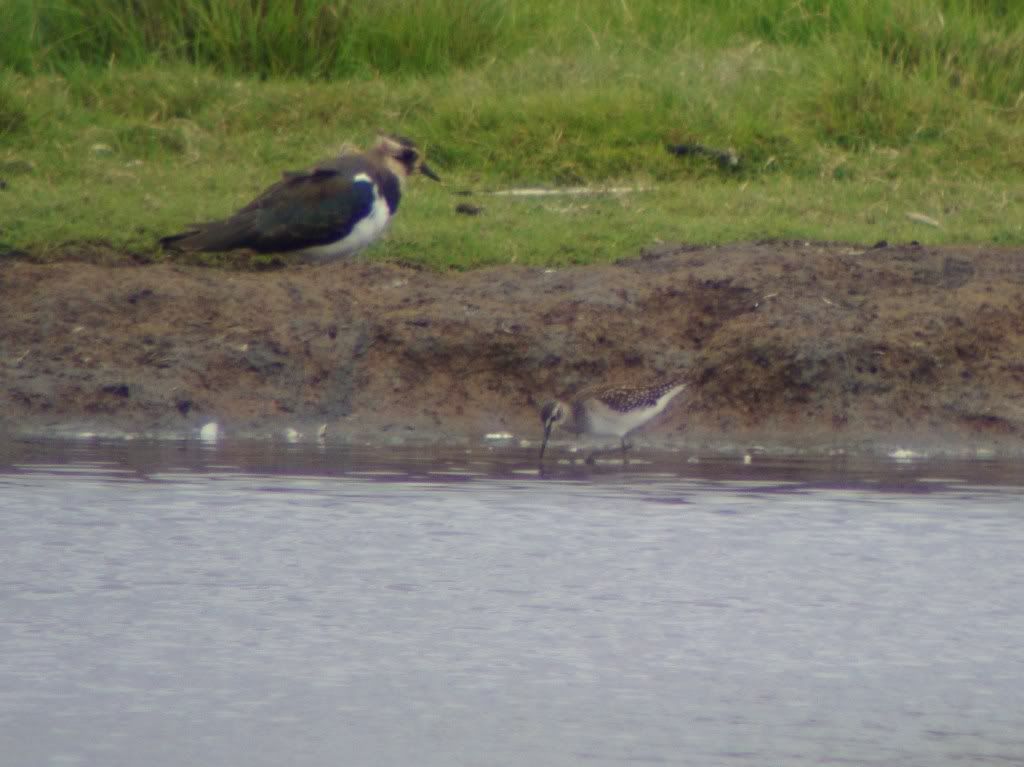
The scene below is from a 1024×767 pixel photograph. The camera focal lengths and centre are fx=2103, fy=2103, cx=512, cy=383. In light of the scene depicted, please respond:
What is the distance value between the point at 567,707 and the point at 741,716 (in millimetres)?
383

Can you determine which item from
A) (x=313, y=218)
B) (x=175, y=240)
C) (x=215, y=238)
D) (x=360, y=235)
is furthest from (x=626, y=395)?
(x=175, y=240)

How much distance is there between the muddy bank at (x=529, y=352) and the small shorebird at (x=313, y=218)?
14.7 inches

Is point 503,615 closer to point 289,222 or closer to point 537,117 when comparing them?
point 289,222

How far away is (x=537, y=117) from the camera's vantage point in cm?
1262

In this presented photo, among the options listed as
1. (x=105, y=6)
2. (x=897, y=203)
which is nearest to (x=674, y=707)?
(x=897, y=203)

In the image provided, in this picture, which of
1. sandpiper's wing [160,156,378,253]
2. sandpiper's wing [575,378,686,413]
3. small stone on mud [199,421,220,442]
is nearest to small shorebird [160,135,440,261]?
sandpiper's wing [160,156,378,253]

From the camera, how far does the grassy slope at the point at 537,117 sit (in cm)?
1104

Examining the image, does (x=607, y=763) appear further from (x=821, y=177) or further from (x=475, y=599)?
(x=821, y=177)

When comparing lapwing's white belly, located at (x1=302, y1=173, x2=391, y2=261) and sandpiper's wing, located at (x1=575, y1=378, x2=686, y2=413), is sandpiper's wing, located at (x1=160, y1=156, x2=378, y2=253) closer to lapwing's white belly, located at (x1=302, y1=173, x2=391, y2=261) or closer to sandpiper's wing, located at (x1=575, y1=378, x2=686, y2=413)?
lapwing's white belly, located at (x1=302, y1=173, x2=391, y2=261)

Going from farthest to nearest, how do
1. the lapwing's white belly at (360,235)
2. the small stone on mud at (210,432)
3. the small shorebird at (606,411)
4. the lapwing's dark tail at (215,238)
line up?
the lapwing's white belly at (360,235) → the lapwing's dark tail at (215,238) → the small stone on mud at (210,432) → the small shorebird at (606,411)

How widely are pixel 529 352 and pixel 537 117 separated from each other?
361cm

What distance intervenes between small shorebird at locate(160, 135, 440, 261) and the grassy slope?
0.33 m

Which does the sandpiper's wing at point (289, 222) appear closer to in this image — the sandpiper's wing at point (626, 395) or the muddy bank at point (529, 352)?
the muddy bank at point (529, 352)

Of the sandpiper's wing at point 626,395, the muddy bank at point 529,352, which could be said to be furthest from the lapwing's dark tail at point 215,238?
the sandpiper's wing at point 626,395
